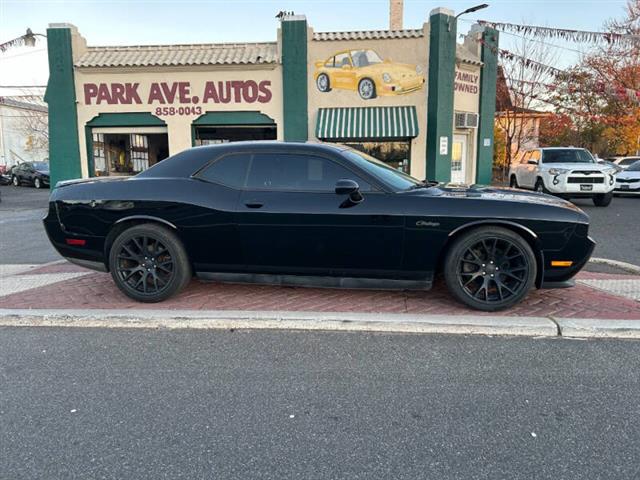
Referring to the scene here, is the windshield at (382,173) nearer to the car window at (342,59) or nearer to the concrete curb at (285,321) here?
the concrete curb at (285,321)

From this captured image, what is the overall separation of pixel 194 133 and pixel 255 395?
1363 centimetres

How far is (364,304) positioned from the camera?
479 centimetres

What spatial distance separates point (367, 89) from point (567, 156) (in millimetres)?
6444

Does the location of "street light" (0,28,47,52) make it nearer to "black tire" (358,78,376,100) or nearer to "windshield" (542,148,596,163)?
"black tire" (358,78,376,100)

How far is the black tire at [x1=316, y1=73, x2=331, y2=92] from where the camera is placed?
14641 millimetres

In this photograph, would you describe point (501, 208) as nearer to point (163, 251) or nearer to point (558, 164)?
point (163, 251)

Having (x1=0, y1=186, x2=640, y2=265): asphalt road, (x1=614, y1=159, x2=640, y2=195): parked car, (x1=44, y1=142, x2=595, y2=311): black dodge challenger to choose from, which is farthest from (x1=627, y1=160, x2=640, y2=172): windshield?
(x1=44, y1=142, x2=595, y2=311): black dodge challenger

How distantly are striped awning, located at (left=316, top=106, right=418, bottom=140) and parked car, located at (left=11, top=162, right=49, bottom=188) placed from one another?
55.6 ft

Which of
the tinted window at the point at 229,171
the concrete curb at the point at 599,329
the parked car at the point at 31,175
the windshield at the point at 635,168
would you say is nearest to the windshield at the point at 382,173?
the tinted window at the point at 229,171

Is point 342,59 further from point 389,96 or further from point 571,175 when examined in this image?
point 571,175

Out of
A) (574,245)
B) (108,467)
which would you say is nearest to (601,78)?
(574,245)

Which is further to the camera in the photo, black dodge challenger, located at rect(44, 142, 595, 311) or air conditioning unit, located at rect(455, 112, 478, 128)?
air conditioning unit, located at rect(455, 112, 478, 128)

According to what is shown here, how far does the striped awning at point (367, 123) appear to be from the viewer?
566 inches

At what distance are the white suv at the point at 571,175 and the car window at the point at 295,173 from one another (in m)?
11.2
